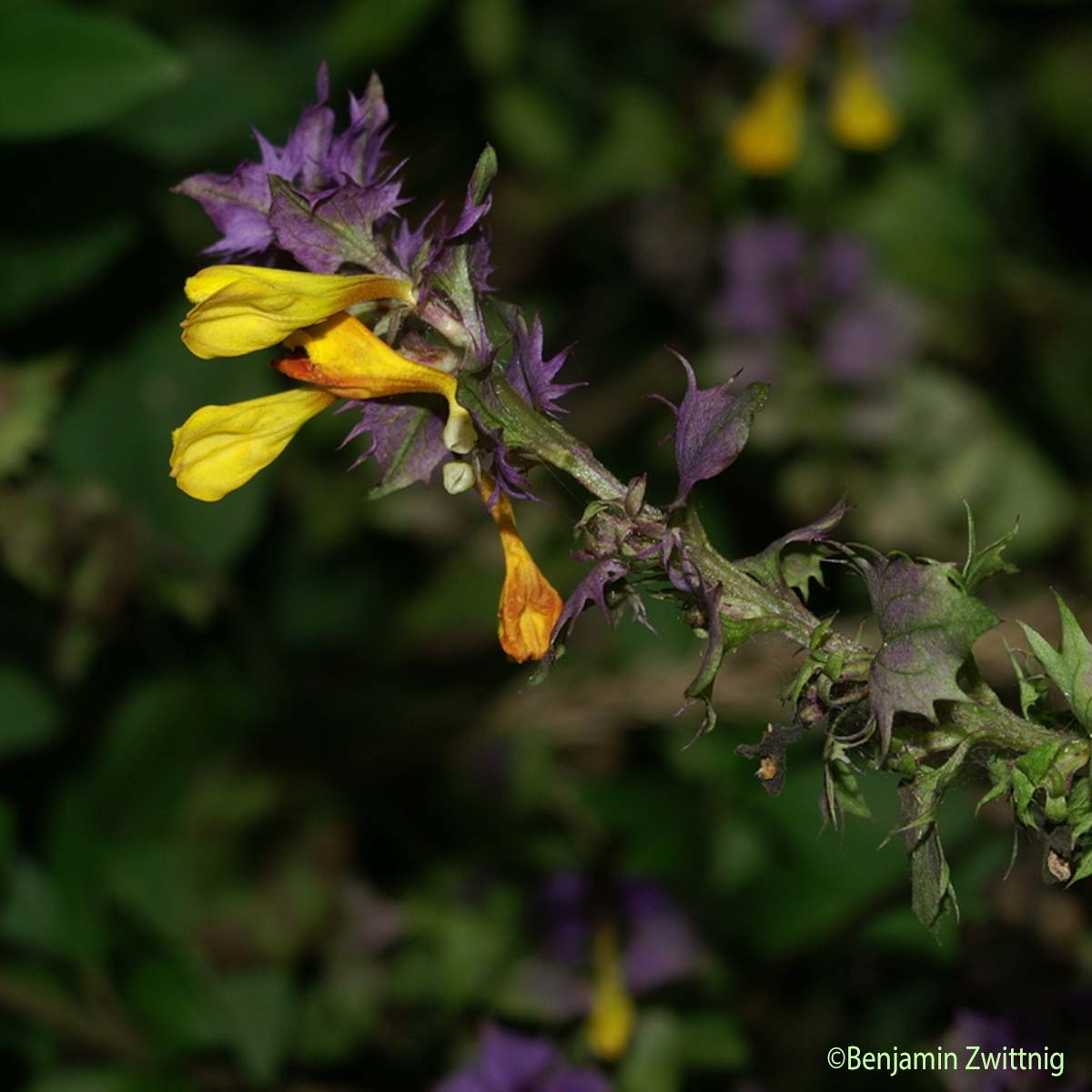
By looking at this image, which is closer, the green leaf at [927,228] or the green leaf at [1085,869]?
the green leaf at [1085,869]

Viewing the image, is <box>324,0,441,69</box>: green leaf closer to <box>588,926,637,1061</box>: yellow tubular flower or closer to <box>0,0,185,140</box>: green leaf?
<box>0,0,185,140</box>: green leaf

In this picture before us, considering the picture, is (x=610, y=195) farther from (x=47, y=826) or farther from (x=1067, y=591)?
(x=47, y=826)

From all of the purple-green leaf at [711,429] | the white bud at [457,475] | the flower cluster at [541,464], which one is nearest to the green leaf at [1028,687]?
the flower cluster at [541,464]

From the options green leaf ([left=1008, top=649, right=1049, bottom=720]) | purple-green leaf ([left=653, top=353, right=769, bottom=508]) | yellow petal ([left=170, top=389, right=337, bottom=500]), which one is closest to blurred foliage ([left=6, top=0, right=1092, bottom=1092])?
green leaf ([left=1008, top=649, right=1049, bottom=720])

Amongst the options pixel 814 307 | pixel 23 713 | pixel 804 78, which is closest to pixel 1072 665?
pixel 23 713

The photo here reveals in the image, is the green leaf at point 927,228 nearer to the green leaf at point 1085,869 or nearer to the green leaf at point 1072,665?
the green leaf at point 1072,665

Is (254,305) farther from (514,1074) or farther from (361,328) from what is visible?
(514,1074)

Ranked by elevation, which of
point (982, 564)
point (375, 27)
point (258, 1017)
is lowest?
point (258, 1017)
